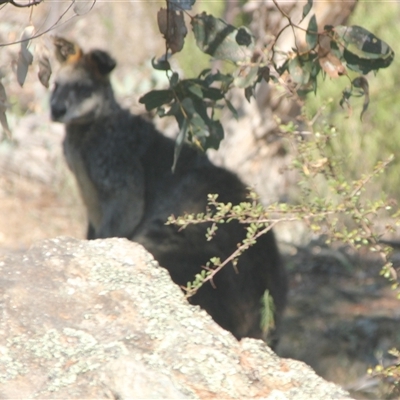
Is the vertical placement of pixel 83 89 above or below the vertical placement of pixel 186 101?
above

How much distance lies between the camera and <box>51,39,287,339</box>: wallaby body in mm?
5262

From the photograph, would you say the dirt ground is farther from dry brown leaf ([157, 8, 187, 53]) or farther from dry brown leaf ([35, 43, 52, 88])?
dry brown leaf ([35, 43, 52, 88])

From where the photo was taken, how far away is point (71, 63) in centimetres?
723

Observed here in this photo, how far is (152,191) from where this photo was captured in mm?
6441

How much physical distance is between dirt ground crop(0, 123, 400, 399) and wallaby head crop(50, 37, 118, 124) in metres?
1.44

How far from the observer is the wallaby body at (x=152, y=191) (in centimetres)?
526

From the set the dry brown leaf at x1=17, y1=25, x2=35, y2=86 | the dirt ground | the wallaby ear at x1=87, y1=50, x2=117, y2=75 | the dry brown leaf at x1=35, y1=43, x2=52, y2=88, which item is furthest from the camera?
the wallaby ear at x1=87, y1=50, x2=117, y2=75

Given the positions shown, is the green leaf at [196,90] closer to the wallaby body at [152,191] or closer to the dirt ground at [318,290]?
the wallaby body at [152,191]

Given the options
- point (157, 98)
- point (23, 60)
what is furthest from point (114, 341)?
point (157, 98)

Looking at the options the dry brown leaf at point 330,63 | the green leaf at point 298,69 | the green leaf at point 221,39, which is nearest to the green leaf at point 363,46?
the dry brown leaf at point 330,63

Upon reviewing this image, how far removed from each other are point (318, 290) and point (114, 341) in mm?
4893

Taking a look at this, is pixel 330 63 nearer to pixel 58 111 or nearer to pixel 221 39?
pixel 221 39

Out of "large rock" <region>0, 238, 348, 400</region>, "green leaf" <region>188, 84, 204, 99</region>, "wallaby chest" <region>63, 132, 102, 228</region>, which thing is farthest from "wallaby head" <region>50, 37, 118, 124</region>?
"large rock" <region>0, 238, 348, 400</region>

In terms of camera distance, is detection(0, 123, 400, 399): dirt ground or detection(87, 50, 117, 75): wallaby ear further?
detection(87, 50, 117, 75): wallaby ear
